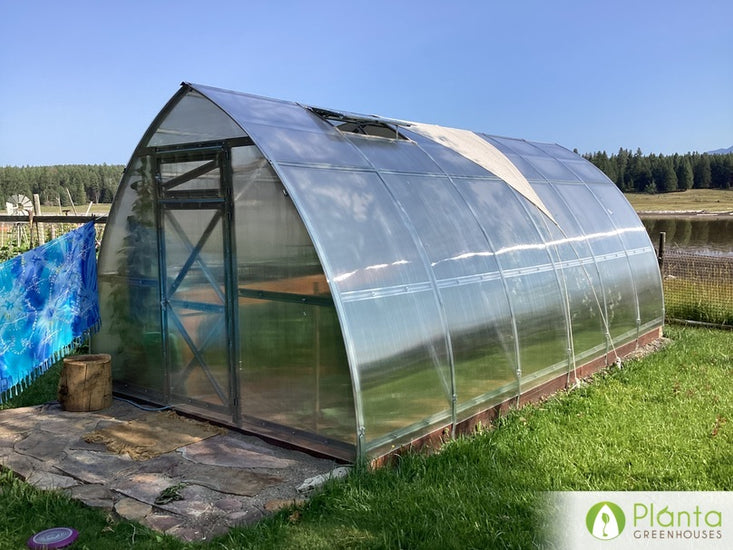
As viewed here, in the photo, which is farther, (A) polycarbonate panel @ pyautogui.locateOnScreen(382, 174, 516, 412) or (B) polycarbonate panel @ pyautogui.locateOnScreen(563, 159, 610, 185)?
(B) polycarbonate panel @ pyautogui.locateOnScreen(563, 159, 610, 185)

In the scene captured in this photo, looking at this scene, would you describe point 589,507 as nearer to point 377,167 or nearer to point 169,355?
point 377,167

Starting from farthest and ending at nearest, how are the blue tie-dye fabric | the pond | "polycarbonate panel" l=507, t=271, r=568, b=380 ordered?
the pond → "polycarbonate panel" l=507, t=271, r=568, b=380 → the blue tie-dye fabric

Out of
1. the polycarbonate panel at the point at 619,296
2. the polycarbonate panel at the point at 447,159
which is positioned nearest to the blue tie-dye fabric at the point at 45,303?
the polycarbonate panel at the point at 447,159

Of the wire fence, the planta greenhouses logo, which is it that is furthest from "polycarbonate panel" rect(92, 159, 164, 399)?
the wire fence

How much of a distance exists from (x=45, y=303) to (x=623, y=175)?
64.9 metres

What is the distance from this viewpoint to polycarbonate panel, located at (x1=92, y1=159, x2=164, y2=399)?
7.15 metres

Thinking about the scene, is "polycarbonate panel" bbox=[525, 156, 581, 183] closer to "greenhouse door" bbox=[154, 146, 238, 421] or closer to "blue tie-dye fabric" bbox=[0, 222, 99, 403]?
"greenhouse door" bbox=[154, 146, 238, 421]

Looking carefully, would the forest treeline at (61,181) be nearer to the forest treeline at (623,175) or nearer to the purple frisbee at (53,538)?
the forest treeline at (623,175)

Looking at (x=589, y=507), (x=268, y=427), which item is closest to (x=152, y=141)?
(x=268, y=427)

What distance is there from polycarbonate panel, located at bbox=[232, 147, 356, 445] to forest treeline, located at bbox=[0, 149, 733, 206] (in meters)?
53.7

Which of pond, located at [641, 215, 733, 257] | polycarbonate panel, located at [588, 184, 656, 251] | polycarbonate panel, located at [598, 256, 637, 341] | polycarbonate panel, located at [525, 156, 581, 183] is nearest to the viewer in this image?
polycarbonate panel, located at [598, 256, 637, 341]

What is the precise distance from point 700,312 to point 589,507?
27.8ft

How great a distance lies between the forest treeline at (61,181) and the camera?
56003 millimetres

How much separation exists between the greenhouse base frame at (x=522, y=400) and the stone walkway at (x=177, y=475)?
2.38 ft
